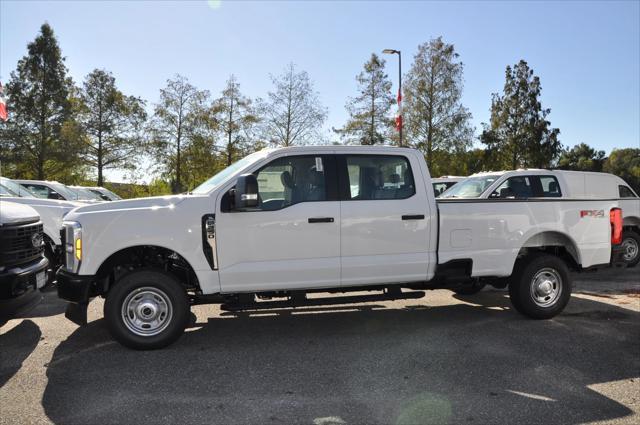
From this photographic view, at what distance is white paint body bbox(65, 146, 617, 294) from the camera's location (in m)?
4.75

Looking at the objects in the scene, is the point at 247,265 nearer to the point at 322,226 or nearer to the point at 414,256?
the point at 322,226

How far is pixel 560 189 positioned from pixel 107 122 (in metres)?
27.4

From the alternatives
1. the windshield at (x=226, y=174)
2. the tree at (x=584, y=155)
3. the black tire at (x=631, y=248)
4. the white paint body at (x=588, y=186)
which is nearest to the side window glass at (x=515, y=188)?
the white paint body at (x=588, y=186)

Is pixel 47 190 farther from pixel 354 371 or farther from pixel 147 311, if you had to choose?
pixel 354 371

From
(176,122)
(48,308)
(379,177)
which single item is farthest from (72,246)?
(176,122)

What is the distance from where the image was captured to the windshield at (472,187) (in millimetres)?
10219

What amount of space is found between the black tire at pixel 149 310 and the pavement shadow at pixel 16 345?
0.87 meters

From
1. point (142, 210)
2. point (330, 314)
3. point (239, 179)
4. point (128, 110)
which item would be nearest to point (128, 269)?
point (142, 210)

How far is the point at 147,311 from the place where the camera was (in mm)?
4805

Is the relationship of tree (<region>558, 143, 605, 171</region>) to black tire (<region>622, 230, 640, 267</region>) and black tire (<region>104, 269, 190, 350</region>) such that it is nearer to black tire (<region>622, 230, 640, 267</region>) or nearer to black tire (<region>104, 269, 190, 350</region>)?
black tire (<region>622, 230, 640, 267</region>)

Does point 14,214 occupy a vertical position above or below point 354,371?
above

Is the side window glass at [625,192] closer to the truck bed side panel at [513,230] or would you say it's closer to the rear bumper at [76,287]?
the truck bed side panel at [513,230]

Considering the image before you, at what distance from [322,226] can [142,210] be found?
5.89ft

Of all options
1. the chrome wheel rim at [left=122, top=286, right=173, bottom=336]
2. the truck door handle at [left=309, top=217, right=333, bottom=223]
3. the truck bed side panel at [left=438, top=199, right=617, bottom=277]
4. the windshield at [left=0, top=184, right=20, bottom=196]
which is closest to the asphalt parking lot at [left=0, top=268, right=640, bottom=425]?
the chrome wheel rim at [left=122, top=286, right=173, bottom=336]
